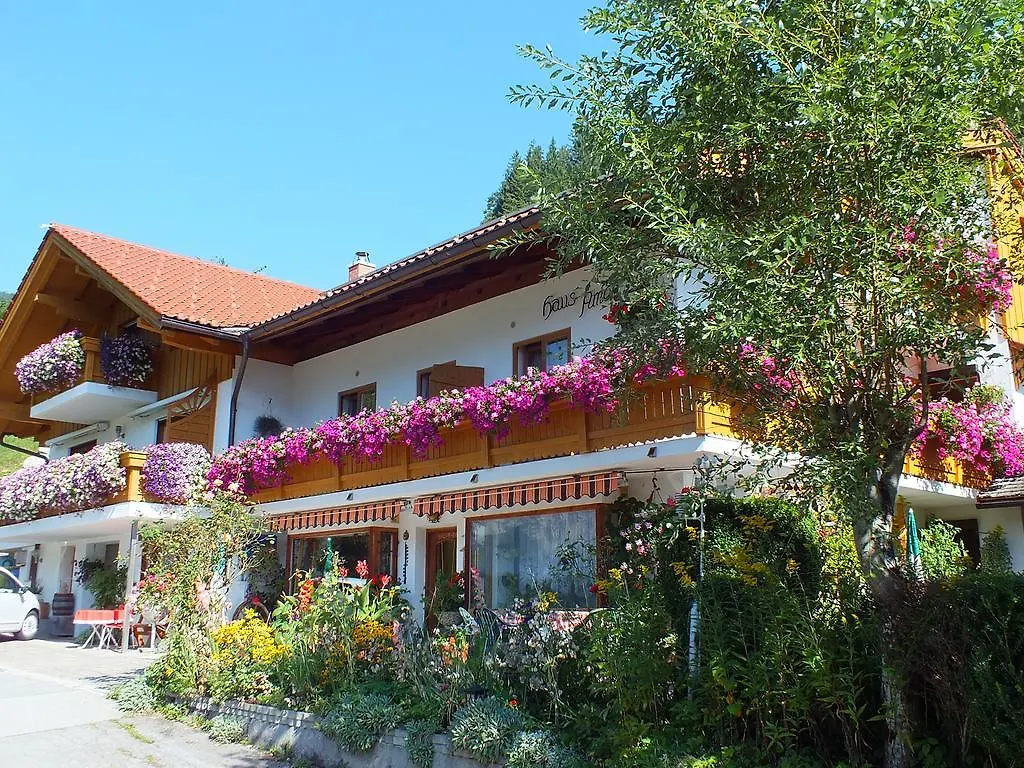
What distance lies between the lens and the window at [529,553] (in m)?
12.8

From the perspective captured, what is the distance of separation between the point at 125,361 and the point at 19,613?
23.6 feet

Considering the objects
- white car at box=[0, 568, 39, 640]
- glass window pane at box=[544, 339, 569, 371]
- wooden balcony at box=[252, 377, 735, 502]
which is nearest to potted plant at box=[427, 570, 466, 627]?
wooden balcony at box=[252, 377, 735, 502]

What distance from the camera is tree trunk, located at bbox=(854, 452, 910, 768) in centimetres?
570

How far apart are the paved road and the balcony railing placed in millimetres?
4732

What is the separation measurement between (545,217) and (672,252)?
116 centimetres

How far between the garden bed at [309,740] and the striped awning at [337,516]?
15.0 ft

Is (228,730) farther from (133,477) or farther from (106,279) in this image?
(106,279)

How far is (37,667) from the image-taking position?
53.5 ft

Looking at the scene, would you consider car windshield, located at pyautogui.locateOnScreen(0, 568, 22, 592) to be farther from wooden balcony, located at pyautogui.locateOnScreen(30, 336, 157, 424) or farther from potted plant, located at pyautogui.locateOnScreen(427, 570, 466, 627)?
potted plant, located at pyautogui.locateOnScreen(427, 570, 466, 627)

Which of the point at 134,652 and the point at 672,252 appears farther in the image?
the point at 134,652

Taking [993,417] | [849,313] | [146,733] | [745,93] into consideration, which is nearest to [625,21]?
[745,93]

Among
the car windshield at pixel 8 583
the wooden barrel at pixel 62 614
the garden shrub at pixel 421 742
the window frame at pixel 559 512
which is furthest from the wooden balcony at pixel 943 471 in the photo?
the wooden barrel at pixel 62 614

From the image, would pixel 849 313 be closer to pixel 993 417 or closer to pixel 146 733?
pixel 146 733

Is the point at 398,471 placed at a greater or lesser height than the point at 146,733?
greater
